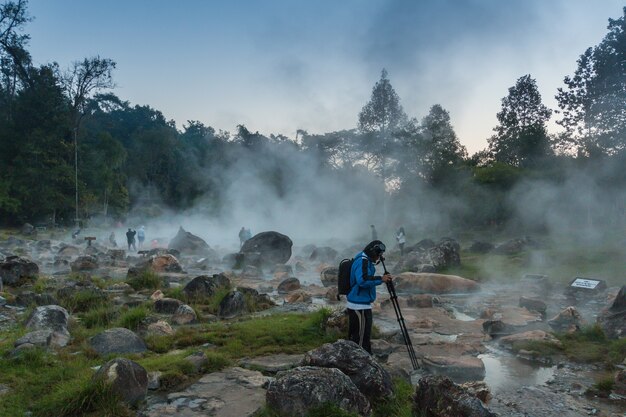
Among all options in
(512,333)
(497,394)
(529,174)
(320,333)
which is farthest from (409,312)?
(529,174)

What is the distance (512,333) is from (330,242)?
22290 mm

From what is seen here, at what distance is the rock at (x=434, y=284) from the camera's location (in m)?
12.7

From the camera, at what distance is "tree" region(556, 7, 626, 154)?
25.1 m

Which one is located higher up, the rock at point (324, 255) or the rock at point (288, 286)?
the rock at point (324, 255)

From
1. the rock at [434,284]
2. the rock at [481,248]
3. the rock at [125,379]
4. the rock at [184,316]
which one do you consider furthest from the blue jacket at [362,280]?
the rock at [481,248]

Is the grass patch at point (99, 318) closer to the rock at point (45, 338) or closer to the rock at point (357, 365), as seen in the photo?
the rock at point (45, 338)

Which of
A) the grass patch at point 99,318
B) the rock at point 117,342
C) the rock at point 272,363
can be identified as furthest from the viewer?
the grass patch at point 99,318

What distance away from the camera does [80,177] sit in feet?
121

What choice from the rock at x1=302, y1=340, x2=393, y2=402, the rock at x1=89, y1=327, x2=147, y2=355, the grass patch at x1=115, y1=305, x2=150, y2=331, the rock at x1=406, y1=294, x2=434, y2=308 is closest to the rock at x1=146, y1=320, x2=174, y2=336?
the grass patch at x1=115, y1=305, x2=150, y2=331

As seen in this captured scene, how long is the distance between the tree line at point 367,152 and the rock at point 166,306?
21.1m

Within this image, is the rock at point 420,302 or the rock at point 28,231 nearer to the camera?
the rock at point 420,302

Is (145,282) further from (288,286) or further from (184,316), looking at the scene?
(184,316)

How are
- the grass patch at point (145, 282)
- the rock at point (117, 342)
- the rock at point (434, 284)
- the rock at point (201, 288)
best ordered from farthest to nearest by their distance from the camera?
the rock at point (434, 284) → the grass patch at point (145, 282) → the rock at point (201, 288) → the rock at point (117, 342)

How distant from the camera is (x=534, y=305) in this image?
32.6 ft
